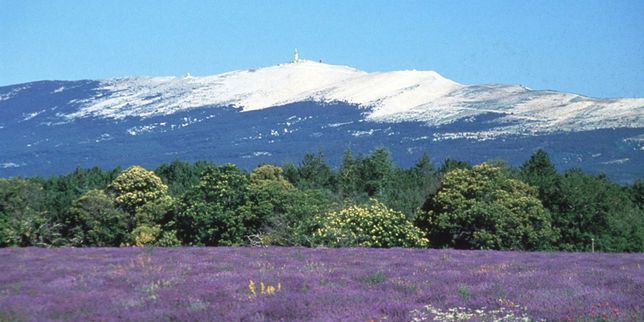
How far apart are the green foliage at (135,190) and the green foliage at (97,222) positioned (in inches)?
38.8

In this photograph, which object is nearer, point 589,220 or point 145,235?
point 145,235

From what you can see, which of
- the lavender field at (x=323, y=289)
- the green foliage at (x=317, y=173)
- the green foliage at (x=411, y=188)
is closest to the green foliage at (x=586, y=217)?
the green foliage at (x=411, y=188)

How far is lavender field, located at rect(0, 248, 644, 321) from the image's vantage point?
12.1m

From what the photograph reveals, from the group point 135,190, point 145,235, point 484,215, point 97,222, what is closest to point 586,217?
point 484,215

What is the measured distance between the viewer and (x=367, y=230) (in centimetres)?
4097

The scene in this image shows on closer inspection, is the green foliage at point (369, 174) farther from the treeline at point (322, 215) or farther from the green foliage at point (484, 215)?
the green foliage at point (484, 215)

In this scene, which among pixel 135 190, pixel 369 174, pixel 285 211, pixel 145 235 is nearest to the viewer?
pixel 285 211

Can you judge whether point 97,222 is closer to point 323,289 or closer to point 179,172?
point 179,172

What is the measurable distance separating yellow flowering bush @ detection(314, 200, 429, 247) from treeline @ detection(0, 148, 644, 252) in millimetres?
59

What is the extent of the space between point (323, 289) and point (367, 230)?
26596mm

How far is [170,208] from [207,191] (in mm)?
5143

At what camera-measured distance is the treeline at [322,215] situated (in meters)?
43.9

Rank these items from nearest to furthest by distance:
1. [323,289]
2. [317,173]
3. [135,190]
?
[323,289]
[135,190]
[317,173]

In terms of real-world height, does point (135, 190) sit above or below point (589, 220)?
above
